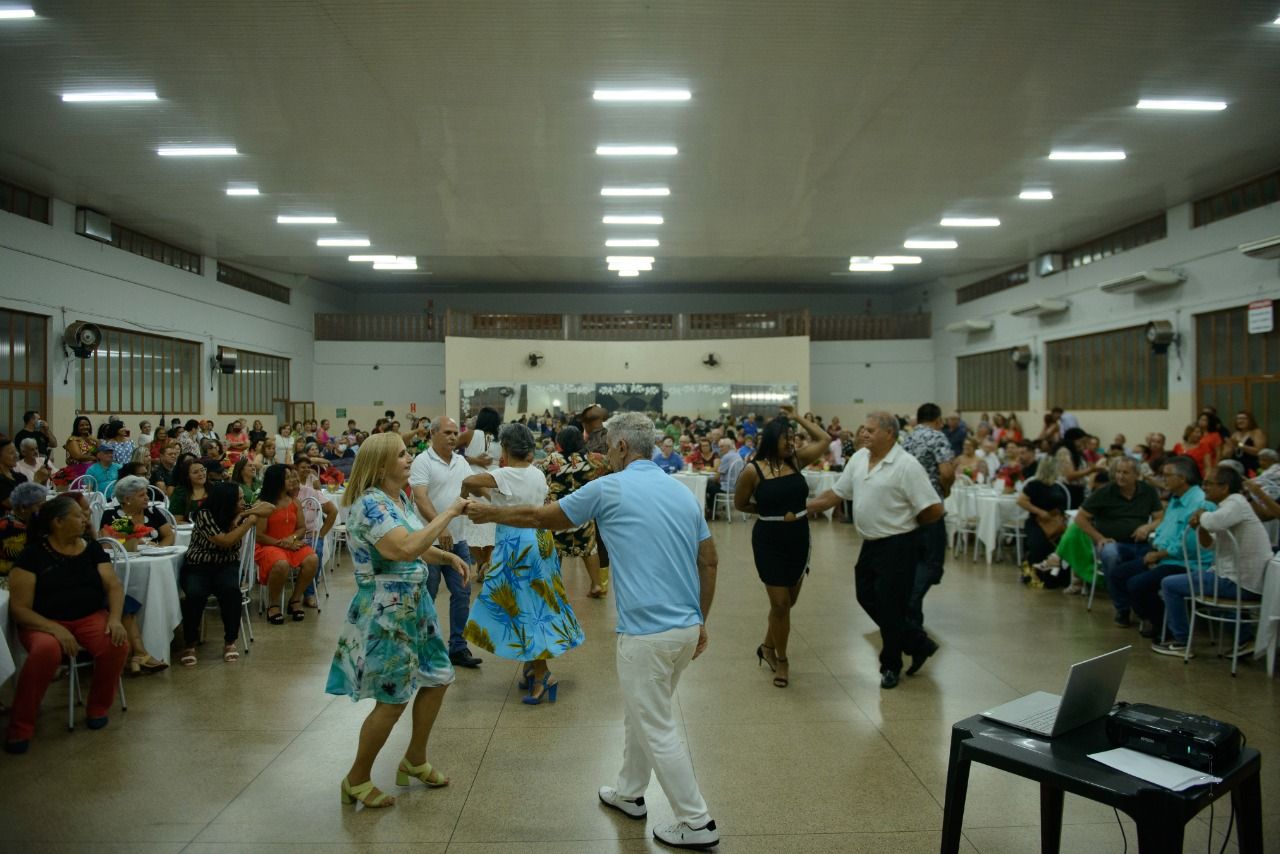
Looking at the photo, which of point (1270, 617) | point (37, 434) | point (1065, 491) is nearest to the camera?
point (1270, 617)

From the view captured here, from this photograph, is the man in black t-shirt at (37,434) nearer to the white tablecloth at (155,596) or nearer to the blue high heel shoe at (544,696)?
the white tablecloth at (155,596)

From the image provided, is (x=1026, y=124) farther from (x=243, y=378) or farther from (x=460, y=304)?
(x=460, y=304)

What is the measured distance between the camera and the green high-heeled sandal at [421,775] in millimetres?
3232

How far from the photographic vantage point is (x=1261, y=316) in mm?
11273

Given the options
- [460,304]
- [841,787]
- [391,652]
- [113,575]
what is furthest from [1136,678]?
[460,304]

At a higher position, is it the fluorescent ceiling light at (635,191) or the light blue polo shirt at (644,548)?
the fluorescent ceiling light at (635,191)

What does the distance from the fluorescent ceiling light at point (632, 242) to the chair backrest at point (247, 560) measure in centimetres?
1194

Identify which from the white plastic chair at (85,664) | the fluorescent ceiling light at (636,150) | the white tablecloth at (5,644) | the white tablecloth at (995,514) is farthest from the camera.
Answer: the fluorescent ceiling light at (636,150)

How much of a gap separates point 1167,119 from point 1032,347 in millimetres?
9499

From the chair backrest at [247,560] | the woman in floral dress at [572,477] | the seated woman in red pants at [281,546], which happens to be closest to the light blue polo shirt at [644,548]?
the woman in floral dress at [572,477]

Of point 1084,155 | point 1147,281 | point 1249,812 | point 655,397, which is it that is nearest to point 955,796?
point 1249,812

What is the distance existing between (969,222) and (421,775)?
1412cm

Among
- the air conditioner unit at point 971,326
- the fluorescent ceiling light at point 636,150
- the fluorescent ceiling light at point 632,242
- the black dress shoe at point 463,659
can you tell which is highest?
the fluorescent ceiling light at point 632,242

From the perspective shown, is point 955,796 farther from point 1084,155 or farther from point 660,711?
point 1084,155
